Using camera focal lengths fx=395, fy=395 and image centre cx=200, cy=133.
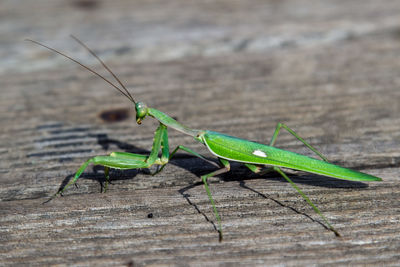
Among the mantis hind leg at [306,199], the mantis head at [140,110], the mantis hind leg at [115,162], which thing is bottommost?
the mantis hind leg at [115,162]

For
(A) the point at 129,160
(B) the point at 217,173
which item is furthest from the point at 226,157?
(A) the point at 129,160

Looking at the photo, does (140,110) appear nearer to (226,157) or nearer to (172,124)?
(172,124)

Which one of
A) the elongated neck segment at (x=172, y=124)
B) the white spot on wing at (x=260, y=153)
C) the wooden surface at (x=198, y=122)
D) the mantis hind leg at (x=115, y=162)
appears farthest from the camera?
the elongated neck segment at (x=172, y=124)

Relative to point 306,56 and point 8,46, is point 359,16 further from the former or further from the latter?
point 8,46

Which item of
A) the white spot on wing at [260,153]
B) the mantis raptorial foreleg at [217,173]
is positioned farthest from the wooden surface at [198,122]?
the white spot on wing at [260,153]

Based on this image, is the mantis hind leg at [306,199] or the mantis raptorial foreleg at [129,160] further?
the mantis raptorial foreleg at [129,160]

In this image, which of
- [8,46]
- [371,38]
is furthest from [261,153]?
[8,46]

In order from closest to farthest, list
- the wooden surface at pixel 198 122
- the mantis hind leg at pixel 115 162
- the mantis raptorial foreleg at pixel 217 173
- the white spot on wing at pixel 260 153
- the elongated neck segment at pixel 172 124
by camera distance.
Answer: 1. the wooden surface at pixel 198 122
2. the mantis raptorial foreleg at pixel 217 173
3. the mantis hind leg at pixel 115 162
4. the white spot on wing at pixel 260 153
5. the elongated neck segment at pixel 172 124

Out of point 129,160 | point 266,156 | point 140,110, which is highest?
point 140,110

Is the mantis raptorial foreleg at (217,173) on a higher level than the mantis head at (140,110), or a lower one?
lower

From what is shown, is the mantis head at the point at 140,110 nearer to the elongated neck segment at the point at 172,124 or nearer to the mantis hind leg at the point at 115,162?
the elongated neck segment at the point at 172,124
